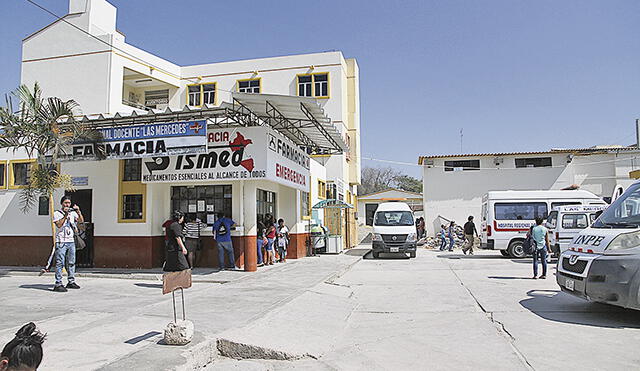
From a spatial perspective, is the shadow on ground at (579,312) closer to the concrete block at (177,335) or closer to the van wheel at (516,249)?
the concrete block at (177,335)

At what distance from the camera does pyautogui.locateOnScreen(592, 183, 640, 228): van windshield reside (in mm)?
7547

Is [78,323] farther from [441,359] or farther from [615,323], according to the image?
[615,323]

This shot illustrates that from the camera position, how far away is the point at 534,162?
1198 inches

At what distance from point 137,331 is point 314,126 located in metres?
9.32

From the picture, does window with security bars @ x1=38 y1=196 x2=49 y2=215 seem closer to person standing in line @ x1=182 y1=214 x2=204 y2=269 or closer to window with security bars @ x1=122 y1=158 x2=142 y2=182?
window with security bars @ x1=122 y1=158 x2=142 y2=182

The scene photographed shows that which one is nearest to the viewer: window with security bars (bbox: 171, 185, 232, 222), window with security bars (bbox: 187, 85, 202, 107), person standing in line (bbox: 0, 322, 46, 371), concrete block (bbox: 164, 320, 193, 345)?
person standing in line (bbox: 0, 322, 46, 371)

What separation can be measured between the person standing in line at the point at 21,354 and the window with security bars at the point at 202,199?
11594 millimetres

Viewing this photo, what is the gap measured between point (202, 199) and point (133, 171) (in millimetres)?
2218

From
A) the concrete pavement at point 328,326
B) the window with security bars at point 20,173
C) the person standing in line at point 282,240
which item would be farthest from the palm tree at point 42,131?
the person standing in line at point 282,240

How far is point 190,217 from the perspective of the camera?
14.7 metres

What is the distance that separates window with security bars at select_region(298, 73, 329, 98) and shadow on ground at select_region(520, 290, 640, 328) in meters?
19.4

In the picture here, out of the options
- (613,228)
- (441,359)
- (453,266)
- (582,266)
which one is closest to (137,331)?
(441,359)

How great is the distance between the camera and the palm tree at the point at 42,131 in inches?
506

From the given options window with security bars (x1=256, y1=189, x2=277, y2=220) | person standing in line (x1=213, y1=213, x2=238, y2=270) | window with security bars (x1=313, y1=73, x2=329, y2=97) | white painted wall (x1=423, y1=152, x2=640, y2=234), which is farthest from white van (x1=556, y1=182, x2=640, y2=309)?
white painted wall (x1=423, y1=152, x2=640, y2=234)
